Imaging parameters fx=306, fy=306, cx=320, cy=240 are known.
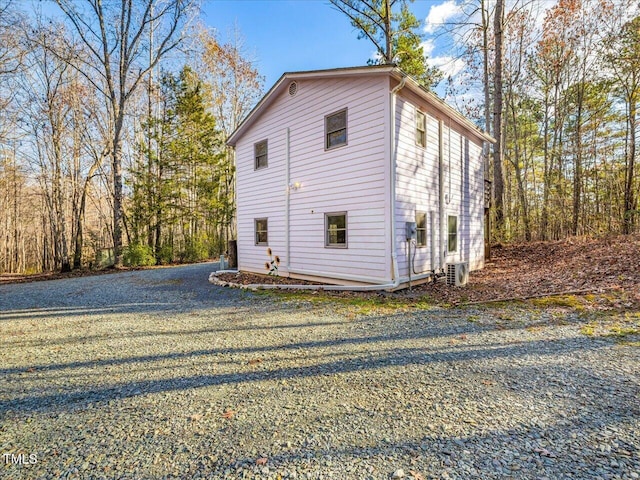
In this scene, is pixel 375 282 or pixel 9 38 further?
pixel 9 38

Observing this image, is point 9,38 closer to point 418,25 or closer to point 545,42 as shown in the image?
point 418,25

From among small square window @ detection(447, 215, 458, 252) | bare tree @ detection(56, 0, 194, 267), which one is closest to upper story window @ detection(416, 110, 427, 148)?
small square window @ detection(447, 215, 458, 252)

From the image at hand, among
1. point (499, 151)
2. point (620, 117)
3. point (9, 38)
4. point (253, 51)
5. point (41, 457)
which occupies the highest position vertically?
point (253, 51)

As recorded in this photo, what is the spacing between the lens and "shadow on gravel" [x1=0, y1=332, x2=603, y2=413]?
104 inches

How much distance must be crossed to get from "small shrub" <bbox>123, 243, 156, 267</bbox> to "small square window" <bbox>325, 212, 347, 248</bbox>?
1021 cm

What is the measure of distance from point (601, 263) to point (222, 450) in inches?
375

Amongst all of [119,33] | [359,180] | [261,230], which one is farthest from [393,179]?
[119,33]

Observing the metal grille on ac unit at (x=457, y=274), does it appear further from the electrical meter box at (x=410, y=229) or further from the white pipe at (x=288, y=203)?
the white pipe at (x=288, y=203)

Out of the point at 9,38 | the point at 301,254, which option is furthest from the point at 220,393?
the point at 9,38

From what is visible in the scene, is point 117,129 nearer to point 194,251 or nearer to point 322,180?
point 194,251

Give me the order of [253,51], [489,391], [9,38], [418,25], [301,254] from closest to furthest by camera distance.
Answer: [489,391] < [301,254] < [9,38] < [418,25] < [253,51]

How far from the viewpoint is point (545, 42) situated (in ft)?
47.3

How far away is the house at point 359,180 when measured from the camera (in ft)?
22.8

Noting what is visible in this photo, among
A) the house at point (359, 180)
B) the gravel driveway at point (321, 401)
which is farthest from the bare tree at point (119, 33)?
the gravel driveway at point (321, 401)
